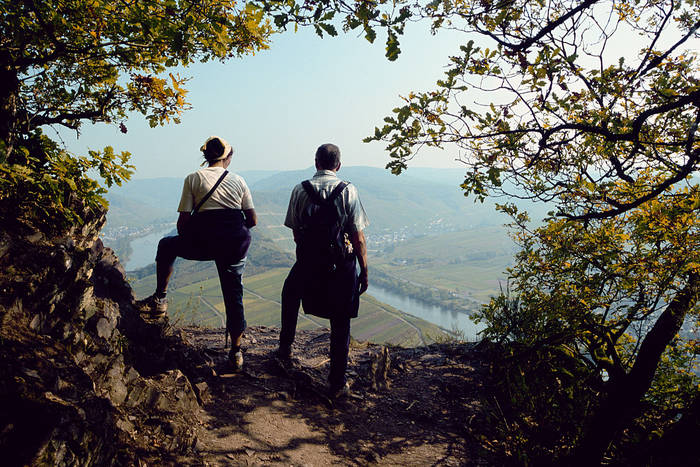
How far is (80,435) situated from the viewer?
2.26 metres

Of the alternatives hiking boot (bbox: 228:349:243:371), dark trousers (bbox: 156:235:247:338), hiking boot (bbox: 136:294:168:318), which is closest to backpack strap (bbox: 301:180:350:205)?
dark trousers (bbox: 156:235:247:338)

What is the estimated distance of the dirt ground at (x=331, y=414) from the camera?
3.38 meters

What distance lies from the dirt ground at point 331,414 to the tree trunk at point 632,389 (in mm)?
1132

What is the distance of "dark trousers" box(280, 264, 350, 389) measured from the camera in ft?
13.8

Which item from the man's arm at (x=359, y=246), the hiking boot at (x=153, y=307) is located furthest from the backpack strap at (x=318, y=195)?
the hiking boot at (x=153, y=307)

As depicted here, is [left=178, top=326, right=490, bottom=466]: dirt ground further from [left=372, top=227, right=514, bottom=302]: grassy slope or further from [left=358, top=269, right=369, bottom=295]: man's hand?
[left=372, top=227, right=514, bottom=302]: grassy slope

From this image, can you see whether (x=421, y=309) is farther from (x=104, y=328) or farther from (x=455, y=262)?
(x=104, y=328)

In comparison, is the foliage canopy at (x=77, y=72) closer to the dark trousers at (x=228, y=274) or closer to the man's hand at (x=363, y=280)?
the dark trousers at (x=228, y=274)

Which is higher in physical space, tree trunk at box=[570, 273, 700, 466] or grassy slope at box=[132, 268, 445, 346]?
tree trunk at box=[570, 273, 700, 466]

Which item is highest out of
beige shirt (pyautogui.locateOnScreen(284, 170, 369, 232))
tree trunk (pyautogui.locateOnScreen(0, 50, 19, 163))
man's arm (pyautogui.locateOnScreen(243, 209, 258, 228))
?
tree trunk (pyautogui.locateOnScreen(0, 50, 19, 163))

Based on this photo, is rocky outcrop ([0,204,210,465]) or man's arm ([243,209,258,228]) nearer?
rocky outcrop ([0,204,210,465])

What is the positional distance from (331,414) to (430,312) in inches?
3938

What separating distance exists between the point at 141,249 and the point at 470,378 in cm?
18864

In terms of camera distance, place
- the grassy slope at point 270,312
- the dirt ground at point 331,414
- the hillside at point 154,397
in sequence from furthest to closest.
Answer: the grassy slope at point 270,312
the dirt ground at point 331,414
the hillside at point 154,397
